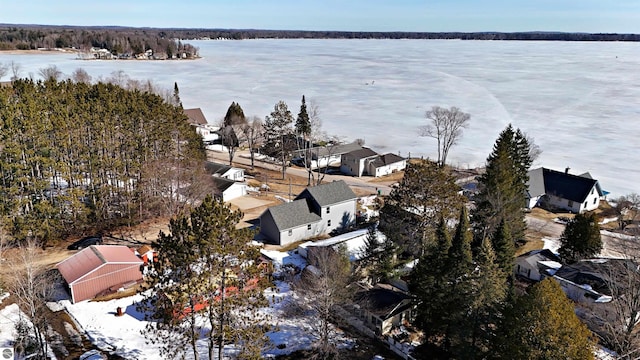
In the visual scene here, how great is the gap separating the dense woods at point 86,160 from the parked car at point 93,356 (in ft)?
43.4

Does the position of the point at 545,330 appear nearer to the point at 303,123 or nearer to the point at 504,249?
the point at 504,249

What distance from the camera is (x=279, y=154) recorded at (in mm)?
57469

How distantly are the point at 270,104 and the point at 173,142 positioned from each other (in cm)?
4798

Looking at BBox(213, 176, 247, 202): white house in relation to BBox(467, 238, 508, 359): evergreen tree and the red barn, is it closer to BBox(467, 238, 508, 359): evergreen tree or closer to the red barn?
the red barn

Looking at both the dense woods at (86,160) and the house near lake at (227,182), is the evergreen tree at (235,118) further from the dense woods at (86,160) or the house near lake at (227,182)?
the dense woods at (86,160)

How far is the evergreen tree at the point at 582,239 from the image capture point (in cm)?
3164

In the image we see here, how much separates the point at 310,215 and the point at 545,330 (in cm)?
2335

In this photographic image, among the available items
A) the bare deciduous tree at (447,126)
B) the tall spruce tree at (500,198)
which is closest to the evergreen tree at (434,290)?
the tall spruce tree at (500,198)

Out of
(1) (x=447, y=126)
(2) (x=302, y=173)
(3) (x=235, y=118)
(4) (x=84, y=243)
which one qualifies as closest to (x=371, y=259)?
(4) (x=84, y=243)

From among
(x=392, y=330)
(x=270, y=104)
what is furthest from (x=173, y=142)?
(x=270, y=104)

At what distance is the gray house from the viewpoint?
35312mm

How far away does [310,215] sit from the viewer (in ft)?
121

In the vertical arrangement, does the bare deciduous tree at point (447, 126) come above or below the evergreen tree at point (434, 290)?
above

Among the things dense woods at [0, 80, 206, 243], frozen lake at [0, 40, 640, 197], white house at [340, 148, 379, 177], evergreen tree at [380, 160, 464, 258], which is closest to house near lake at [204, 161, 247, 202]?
dense woods at [0, 80, 206, 243]
